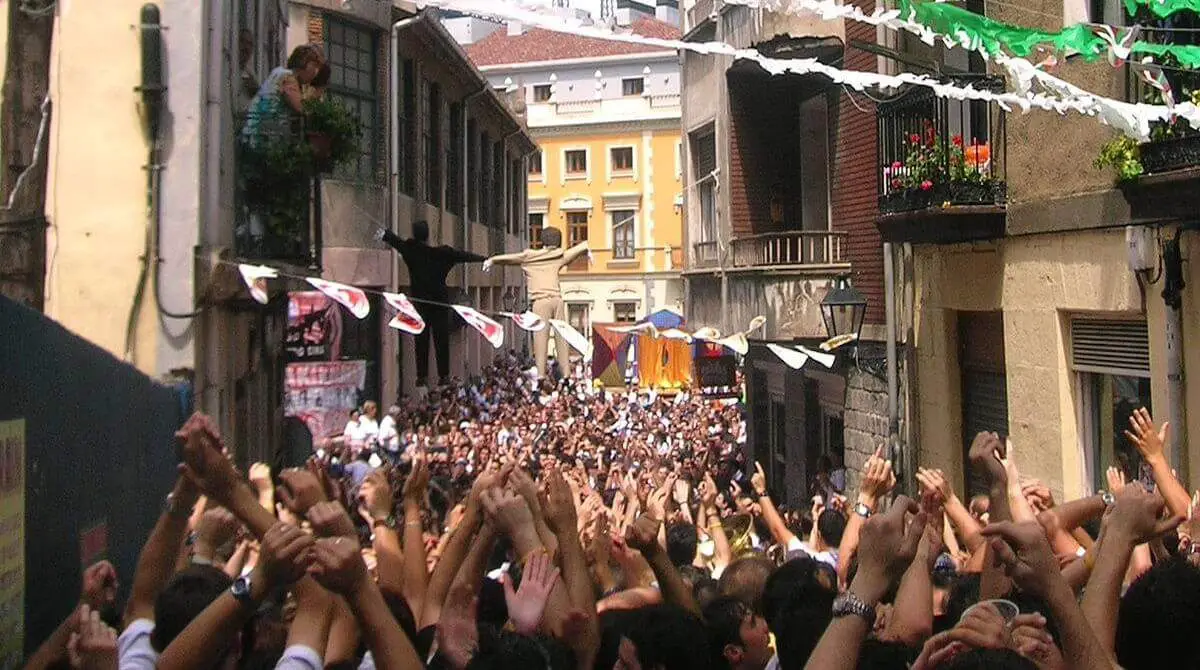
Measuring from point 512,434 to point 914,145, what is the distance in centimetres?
955

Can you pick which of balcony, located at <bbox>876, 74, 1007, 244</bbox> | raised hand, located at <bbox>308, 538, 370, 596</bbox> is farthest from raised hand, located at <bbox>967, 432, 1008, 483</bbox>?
balcony, located at <bbox>876, 74, 1007, 244</bbox>

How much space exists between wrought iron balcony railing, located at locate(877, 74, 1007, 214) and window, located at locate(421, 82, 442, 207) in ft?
47.3

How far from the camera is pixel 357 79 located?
22516mm

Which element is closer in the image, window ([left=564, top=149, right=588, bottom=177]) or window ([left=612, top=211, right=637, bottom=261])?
window ([left=564, top=149, right=588, bottom=177])

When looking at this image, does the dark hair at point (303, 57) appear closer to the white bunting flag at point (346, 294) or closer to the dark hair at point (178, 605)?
the white bunting flag at point (346, 294)

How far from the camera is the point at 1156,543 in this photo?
209 inches

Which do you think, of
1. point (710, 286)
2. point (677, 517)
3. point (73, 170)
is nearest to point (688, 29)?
point (710, 286)

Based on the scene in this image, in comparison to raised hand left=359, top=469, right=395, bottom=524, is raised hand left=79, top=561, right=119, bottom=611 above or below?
below

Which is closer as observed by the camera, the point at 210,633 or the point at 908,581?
the point at 210,633

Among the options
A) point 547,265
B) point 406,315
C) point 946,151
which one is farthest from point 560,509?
point 547,265

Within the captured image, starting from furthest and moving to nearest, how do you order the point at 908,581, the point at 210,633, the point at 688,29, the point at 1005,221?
the point at 688,29 < the point at 1005,221 < the point at 908,581 < the point at 210,633

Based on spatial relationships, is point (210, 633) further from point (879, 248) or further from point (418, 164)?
point (418, 164)

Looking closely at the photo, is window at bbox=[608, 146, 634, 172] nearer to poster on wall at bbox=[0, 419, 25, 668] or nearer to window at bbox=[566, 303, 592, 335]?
window at bbox=[566, 303, 592, 335]

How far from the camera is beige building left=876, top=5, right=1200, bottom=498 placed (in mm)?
9742
